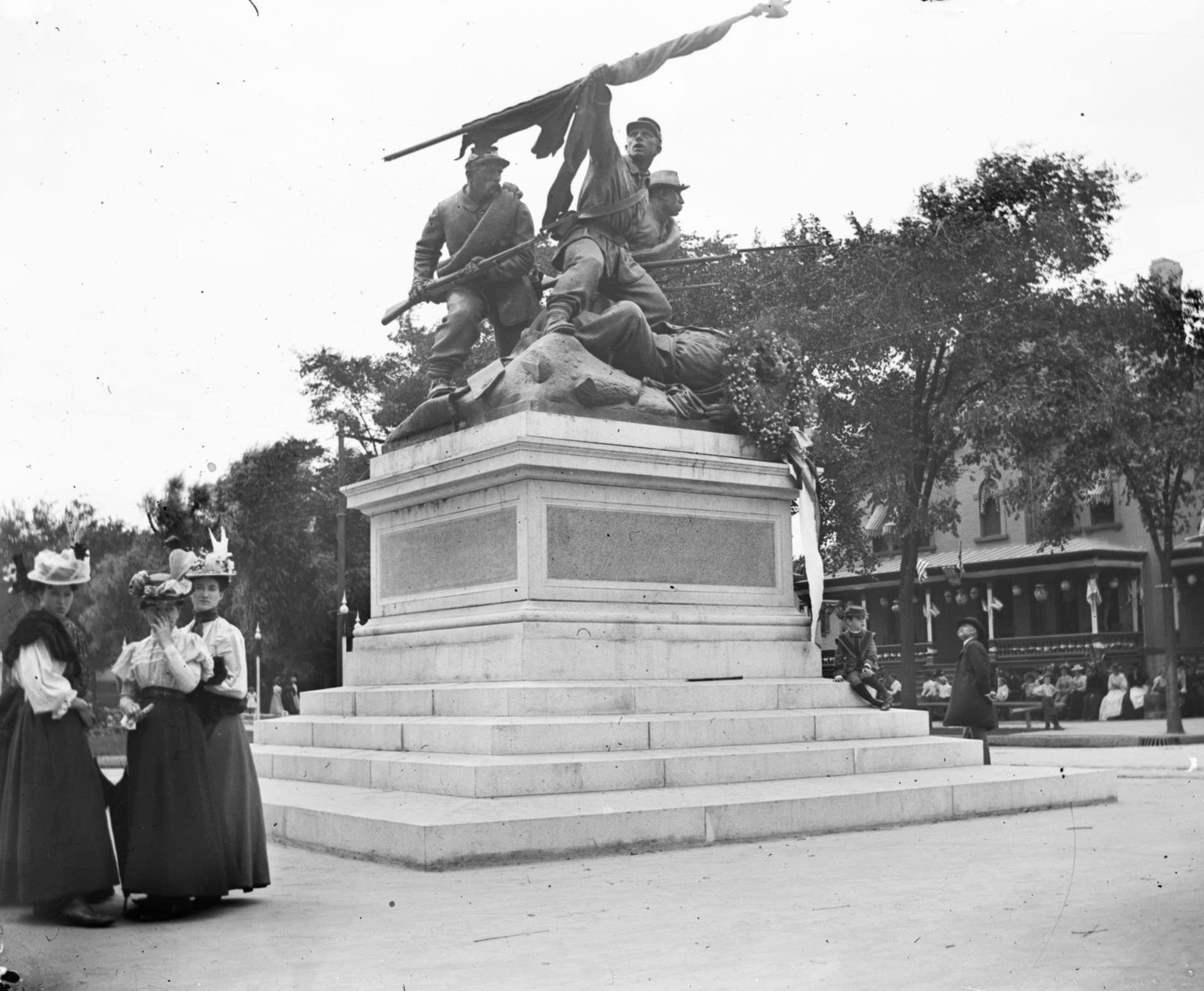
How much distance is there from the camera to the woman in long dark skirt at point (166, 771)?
23.4 feet

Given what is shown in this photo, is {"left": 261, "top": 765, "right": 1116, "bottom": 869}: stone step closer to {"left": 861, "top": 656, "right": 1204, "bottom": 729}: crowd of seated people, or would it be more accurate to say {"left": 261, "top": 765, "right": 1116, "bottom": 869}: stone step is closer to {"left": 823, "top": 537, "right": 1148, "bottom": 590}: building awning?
{"left": 861, "top": 656, "right": 1204, "bottom": 729}: crowd of seated people

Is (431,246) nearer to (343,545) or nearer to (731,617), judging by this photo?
(731,617)

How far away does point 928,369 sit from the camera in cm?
2839

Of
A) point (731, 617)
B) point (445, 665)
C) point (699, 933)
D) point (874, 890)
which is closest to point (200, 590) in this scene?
point (699, 933)

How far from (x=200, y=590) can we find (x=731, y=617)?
19.6 ft

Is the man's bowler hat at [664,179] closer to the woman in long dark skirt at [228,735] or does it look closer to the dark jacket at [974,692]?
the dark jacket at [974,692]

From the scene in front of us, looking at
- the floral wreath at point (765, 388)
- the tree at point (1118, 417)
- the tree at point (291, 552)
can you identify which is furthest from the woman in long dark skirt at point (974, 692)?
the tree at point (291, 552)

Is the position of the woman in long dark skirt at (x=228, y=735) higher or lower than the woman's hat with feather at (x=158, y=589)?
lower

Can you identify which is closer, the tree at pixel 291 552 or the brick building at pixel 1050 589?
the tree at pixel 291 552

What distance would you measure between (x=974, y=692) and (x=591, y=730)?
6.87m

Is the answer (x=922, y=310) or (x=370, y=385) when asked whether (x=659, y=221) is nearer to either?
(x=922, y=310)

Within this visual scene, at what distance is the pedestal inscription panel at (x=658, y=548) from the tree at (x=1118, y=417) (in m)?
11.0

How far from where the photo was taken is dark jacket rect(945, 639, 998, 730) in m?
16.2

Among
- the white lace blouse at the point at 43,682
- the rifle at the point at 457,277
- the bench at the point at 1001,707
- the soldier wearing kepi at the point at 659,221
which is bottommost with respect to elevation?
the bench at the point at 1001,707
